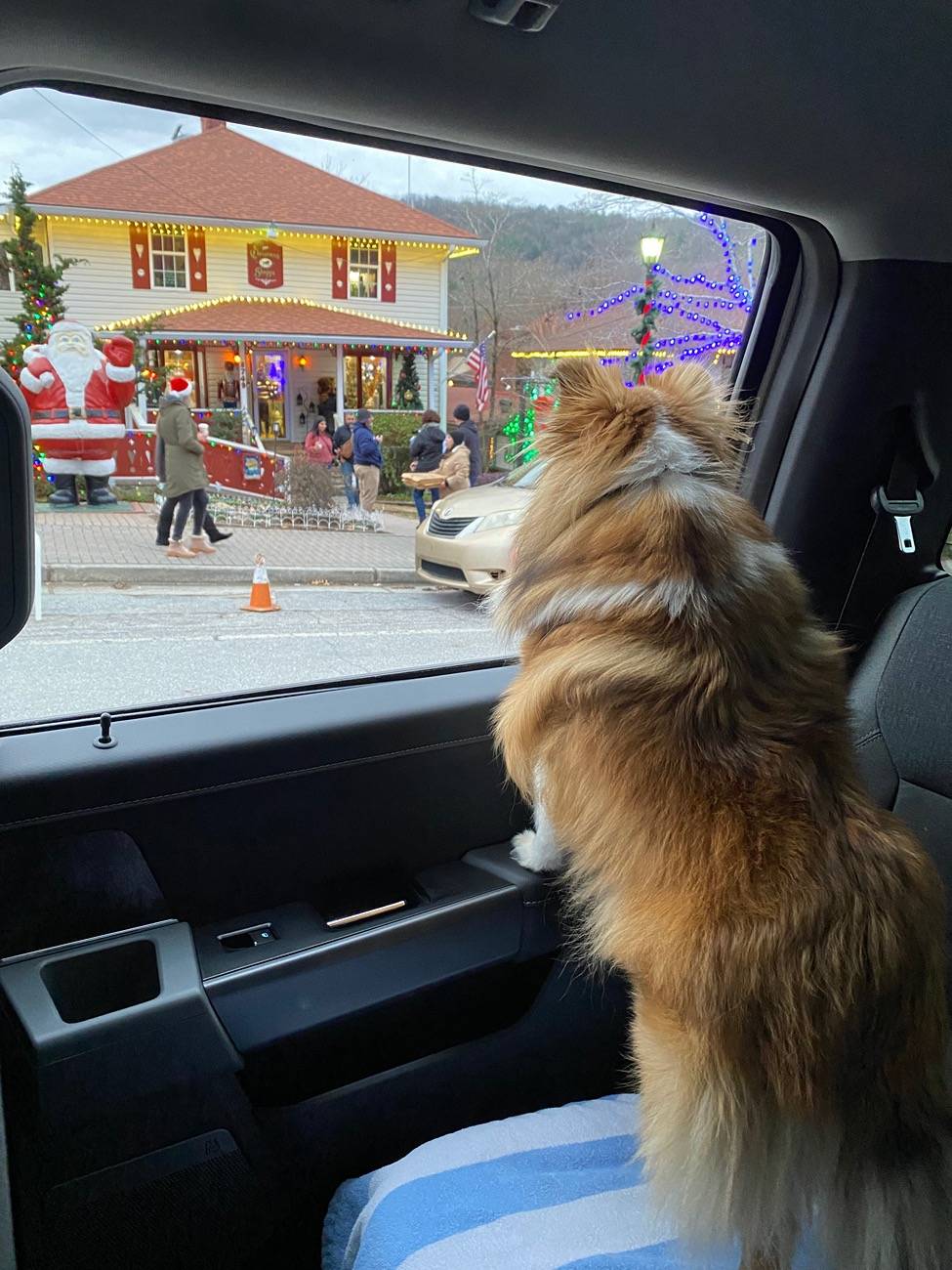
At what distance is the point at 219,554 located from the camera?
215cm

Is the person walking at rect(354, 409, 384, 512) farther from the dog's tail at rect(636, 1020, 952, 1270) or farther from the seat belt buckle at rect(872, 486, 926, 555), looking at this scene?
the dog's tail at rect(636, 1020, 952, 1270)

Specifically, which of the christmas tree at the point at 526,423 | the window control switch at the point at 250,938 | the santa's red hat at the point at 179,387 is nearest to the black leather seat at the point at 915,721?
the christmas tree at the point at 526,423

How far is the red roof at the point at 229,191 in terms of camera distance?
5.77 ft

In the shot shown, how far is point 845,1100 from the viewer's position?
1247 millimetres

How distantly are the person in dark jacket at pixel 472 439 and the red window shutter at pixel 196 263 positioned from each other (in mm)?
674

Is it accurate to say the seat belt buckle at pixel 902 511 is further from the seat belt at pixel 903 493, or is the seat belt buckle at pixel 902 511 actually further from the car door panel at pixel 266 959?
the car door panel at pixel 266 959

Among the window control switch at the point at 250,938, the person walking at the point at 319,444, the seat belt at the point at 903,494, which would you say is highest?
the person walking at the point at 319,444

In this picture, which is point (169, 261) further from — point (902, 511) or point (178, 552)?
point (902, 511)

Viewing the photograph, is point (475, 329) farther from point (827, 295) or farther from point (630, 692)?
point (630, 692)

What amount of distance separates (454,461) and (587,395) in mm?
645

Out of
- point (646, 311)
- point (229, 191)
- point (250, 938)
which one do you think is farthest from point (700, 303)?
point (250, 938)

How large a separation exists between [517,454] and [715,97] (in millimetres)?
794

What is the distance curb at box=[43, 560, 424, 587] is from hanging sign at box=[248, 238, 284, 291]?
68 cm

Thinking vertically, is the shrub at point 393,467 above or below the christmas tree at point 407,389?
below
